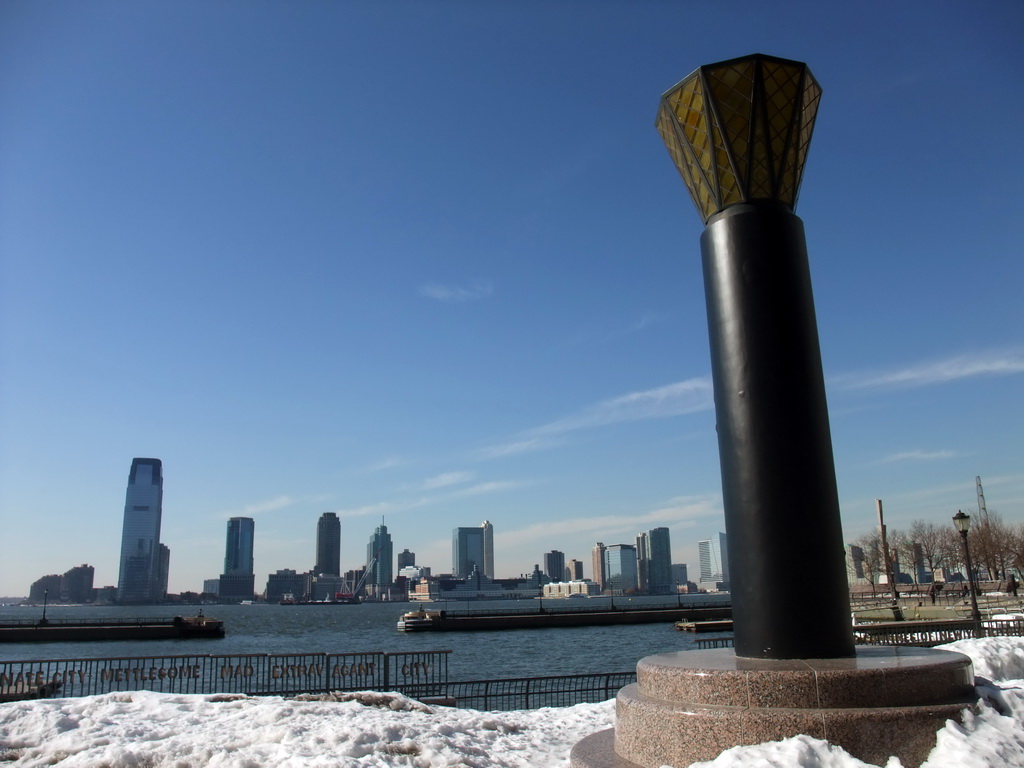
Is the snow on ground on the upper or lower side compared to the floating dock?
upper

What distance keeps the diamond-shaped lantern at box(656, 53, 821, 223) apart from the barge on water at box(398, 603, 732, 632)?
74681 millimetres

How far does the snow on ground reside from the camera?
21.0ft

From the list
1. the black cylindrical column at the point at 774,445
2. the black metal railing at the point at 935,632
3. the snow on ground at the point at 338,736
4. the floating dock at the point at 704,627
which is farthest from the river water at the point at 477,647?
the black cylindrical column at the point at 774,445

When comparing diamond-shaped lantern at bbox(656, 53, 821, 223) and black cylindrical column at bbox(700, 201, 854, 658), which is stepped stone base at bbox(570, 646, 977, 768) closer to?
black cylindrical column at bbox(700, 201, 854, 658)

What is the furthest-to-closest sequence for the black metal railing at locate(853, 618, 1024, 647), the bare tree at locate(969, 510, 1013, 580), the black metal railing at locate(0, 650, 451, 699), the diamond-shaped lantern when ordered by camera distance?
the bare tree at locate(969, 510, 1013, 580) < the black metal railing at locate(853, 618, 1024, 647) < the black metal railing at locate(0, 650, 451, 699) < the diamond-shaped lantern

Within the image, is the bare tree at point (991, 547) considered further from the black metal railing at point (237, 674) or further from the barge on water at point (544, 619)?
the black metal railing at point (237, 674)

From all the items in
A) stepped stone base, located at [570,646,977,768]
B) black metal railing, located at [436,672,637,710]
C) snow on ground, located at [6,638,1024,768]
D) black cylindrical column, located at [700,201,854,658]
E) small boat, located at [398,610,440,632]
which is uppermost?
black cylindrical column, located at [700,201,854,658]

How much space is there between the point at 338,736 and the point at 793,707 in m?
4.83

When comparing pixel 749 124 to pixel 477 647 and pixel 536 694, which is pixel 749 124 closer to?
pixel 536 694

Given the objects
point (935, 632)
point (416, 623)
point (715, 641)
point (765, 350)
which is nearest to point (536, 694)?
point (715, 641)

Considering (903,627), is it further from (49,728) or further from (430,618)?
(430,618)

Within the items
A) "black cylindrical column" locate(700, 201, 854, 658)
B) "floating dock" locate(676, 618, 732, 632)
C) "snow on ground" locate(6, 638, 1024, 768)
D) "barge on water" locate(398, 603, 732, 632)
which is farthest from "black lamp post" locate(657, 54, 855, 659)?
"barge on water" locate(398, 603, 732, 632)

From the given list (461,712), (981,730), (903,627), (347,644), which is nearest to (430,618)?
(347,644)

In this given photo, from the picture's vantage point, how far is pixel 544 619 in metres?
89.2
